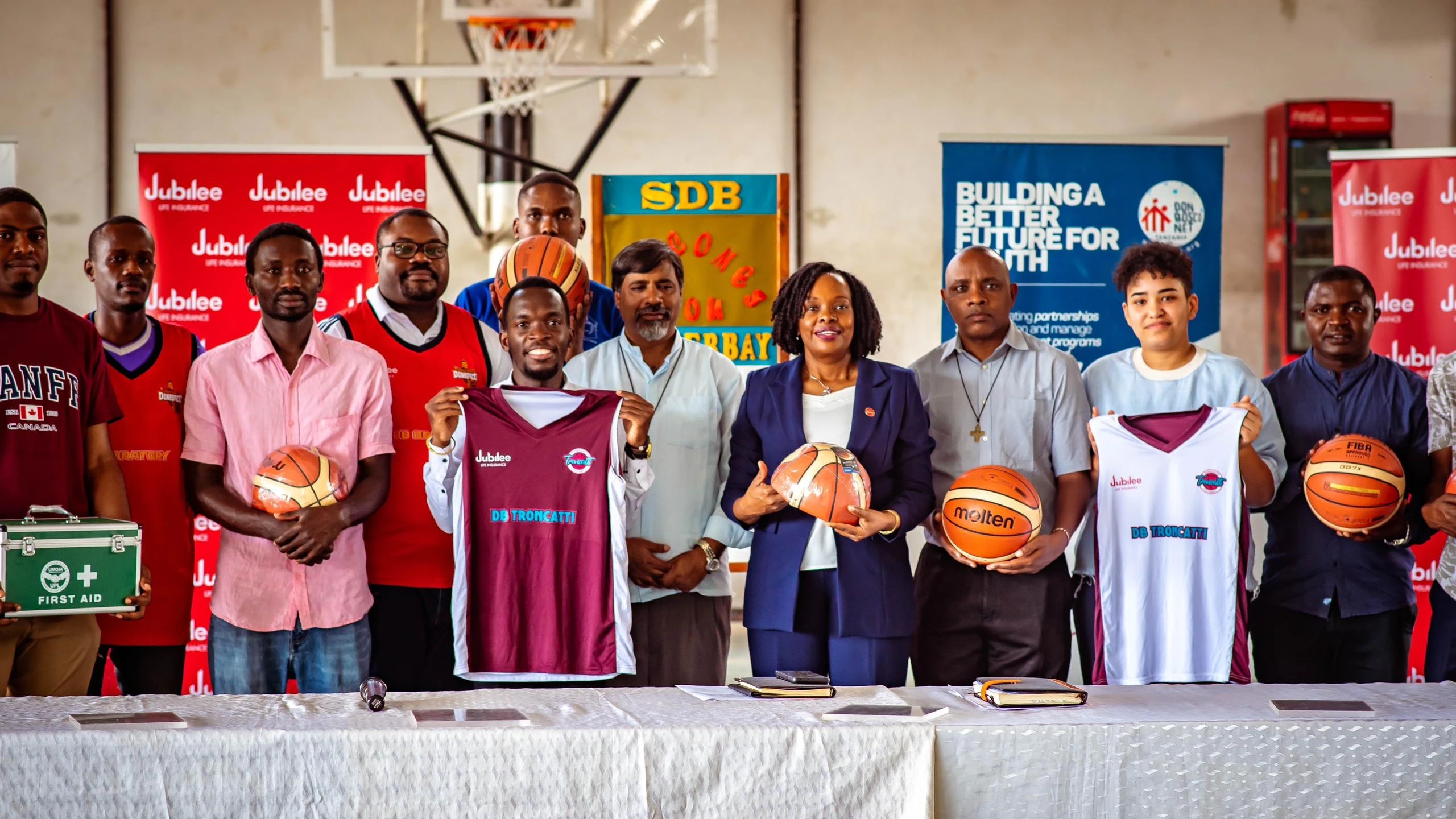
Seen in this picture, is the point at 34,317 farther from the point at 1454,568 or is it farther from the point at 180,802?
the point at 1454,568

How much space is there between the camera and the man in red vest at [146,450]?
388cm

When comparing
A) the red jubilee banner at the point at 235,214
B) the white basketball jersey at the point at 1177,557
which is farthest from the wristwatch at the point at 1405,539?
the red jubilee banner at the point at 235,214

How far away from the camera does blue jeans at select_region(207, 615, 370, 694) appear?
371 cm

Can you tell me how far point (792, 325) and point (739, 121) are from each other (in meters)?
6.45

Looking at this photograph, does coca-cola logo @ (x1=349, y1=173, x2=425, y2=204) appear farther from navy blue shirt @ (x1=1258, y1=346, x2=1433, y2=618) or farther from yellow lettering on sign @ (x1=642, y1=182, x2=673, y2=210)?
navy blue shirt @ (x1=1258, y1=346, x2=1433, y2=618)

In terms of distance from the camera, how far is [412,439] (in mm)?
4023

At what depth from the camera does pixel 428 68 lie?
6.56 metres

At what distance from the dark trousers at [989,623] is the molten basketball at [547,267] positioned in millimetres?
1505

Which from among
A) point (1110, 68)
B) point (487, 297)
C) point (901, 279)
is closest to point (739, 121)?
point (901, 279)

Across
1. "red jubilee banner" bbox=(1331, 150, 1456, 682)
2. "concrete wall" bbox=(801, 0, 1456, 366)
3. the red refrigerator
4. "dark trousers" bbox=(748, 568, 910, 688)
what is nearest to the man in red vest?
"dark trousers" bbox=(748, 568, 910, 688)

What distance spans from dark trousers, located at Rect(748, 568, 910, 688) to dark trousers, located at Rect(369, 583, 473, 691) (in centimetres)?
102

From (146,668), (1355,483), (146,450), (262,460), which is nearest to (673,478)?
(262,460)

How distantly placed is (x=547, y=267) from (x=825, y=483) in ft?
4.62

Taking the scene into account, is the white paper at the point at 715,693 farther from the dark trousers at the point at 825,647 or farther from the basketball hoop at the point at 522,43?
the basketball hoop at the point at 522,43
